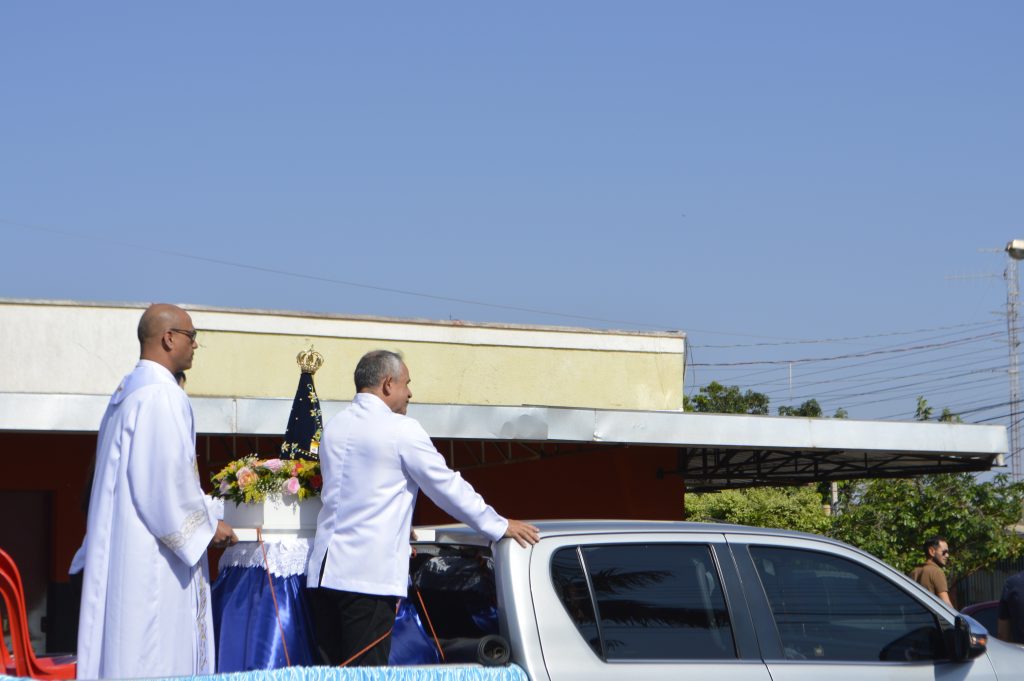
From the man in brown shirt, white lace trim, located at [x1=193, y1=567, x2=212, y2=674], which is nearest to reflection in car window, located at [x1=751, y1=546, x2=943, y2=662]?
white lace trim, located at [x1=193, y1=567, x2=212, y2=674]

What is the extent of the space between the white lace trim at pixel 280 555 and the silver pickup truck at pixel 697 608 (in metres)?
0.50

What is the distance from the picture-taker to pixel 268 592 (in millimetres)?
4602

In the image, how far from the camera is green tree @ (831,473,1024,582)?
74.3 feet

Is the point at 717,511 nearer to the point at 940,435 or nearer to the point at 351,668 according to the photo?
the point at 940,435

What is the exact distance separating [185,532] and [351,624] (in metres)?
0.65

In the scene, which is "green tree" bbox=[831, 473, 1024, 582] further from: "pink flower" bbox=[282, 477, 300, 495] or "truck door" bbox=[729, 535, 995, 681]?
"pink flower" bbox=[282, 477, 300, 495]

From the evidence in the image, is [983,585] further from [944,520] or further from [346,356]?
[346,356]

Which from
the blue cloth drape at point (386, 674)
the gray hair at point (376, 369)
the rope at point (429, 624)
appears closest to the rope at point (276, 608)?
the blue cloth drape at point (386, 674)

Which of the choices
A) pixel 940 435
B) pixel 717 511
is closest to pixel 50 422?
pixel 940 435

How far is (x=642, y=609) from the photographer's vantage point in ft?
15.2

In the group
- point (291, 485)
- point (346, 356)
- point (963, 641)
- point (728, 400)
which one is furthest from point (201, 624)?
point (728, 400)

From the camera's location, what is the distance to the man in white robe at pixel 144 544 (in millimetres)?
4258

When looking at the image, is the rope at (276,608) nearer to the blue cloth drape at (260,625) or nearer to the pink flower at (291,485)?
the blue cloth drape at (260,625)

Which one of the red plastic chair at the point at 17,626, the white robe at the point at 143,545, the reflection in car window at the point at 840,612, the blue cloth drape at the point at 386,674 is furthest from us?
the reflection in car window at the point at 840,612
